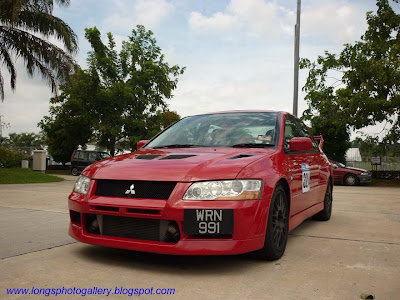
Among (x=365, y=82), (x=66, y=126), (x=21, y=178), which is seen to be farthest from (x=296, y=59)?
(x=66, y=126)

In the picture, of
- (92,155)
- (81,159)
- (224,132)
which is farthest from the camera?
(92,155)

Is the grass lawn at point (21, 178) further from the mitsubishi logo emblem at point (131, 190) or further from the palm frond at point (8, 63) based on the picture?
the mitsubishi logo emblem at point (131, 190)

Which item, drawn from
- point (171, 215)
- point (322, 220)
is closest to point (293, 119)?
point (322, 220)

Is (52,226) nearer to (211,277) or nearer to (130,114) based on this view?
(211,277)

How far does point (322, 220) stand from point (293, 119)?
179cm

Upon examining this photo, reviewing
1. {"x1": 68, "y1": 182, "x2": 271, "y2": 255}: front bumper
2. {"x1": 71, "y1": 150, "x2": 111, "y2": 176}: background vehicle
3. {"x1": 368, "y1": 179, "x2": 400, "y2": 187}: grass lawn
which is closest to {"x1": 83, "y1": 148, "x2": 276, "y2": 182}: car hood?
{"x1": 68, "y1": 182, "x2": 271, "y2": 255}: front bumper

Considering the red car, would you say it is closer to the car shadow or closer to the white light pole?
the car shadow

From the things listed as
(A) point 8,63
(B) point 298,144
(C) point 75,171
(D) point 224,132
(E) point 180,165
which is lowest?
(C) point 75,171

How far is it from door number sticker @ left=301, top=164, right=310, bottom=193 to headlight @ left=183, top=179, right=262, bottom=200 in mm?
1553

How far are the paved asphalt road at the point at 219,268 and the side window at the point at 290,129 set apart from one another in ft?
3.78

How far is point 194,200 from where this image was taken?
316cm

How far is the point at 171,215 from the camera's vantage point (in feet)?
10.3

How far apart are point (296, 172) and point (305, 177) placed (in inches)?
18.1

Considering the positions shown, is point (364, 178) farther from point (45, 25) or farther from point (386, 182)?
point (45, 25)
